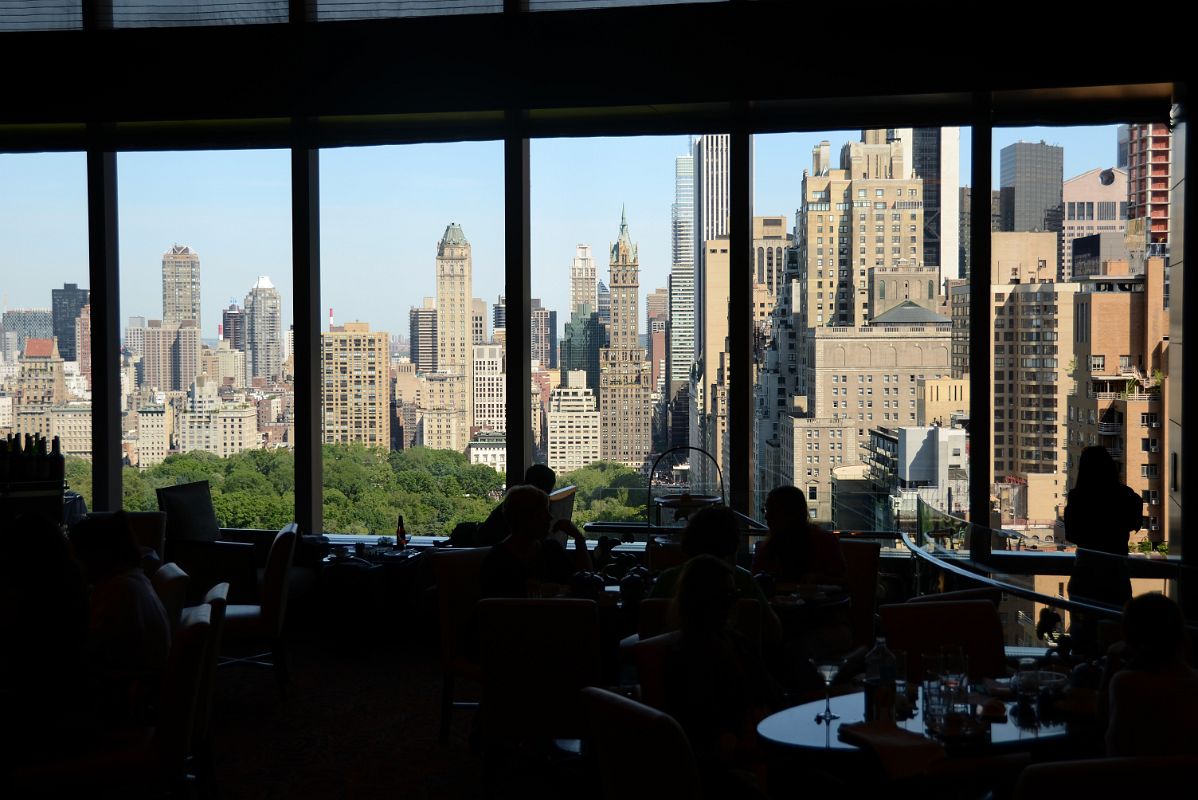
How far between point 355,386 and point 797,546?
11.3 ft

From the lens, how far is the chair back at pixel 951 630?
12.6ft

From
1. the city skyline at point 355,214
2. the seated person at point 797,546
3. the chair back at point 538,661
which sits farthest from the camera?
→ the city skyline at point 355,214

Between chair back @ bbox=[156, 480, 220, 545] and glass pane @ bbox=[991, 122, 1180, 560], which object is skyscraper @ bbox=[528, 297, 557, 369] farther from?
glass pane @ bbox=[991, 122, 1180, 560]

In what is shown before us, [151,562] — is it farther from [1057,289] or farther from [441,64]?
[1057,289]

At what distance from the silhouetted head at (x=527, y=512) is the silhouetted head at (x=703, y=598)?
157 centimetres

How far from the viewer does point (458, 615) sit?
4.89 metres

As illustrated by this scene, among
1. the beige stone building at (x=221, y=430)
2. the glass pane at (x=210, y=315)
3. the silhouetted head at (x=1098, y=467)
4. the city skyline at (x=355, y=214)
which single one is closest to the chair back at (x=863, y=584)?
the silhouetted head at (x=1098, y=467)

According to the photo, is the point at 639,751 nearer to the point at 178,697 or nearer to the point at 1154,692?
the point at 1154,692

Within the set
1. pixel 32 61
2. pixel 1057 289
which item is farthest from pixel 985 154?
pixel 32 61

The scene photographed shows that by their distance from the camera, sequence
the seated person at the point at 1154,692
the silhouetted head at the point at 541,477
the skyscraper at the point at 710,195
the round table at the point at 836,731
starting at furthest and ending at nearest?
the skyscraper at the point at 710,195
the silhouetted head at the point at 541,477
the round table at the point at 836,731
the seated person at the point at 1154,692

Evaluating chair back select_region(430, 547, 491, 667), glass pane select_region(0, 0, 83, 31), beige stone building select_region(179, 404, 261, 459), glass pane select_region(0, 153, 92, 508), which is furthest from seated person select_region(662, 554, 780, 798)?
glass pane select_region(0, 0, 83, 31)

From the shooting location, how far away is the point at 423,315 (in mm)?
6910

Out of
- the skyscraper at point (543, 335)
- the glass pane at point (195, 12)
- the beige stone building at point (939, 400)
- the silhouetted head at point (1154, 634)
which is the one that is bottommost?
the silhouetted head at point (1154, 634)

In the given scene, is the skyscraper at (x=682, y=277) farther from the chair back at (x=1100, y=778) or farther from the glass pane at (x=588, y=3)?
the chair back at (x=1100, y=778)
